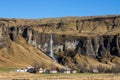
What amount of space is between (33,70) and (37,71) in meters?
6.45

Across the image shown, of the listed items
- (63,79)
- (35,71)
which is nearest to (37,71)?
(35,71)

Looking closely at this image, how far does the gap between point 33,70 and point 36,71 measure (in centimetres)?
793

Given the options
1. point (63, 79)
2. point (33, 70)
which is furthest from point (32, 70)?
point (63, 79)

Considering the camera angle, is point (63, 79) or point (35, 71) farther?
point (35, 71)

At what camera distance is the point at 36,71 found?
18812cm

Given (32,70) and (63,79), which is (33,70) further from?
(63,79)

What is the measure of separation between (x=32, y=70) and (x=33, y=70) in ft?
3.28

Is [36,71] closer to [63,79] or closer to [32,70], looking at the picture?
[32,70]

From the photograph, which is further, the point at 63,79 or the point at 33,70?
the point at 33,70

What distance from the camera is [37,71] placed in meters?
190

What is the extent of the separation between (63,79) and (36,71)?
65.9 meters

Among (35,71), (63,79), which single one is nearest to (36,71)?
(35,71)

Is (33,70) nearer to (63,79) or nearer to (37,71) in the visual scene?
(37,71)

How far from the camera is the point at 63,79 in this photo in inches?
4847
